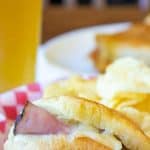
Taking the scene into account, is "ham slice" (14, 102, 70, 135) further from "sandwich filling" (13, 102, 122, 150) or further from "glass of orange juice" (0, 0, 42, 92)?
"glass of orange juice" (0, 0, 42, 92)

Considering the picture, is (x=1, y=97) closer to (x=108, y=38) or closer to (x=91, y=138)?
(x=91, y=138)

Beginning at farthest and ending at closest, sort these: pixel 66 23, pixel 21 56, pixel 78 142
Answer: pixel 66 23, pixel 21 56, pixel 78 142

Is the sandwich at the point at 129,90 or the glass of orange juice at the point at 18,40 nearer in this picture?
the sandwich at the point at 129,90

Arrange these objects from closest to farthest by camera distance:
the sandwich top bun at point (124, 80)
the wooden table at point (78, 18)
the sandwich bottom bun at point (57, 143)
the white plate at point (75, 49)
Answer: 1. the sandwich bottom bun at point (57, 143)
2. the sandwich top bun at point (124, 80)
3. the white plate at point (75, 49)
4. the wooden table at point (78, 18)

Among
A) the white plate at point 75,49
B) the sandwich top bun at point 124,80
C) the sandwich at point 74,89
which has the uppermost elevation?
the sandwich top bun at point 124,80

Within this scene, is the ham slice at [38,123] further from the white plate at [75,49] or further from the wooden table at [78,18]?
the wooden table at [78,18]

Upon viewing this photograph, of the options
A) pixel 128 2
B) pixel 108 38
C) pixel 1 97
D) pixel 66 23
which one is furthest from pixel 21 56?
pixel 128 2

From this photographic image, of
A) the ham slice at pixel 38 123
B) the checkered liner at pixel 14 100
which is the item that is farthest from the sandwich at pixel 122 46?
the ham slice at pixel 38 123

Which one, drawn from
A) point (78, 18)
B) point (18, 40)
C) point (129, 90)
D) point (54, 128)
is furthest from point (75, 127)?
point (78, 18)
